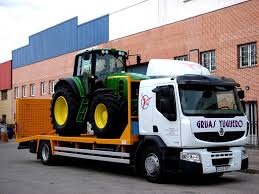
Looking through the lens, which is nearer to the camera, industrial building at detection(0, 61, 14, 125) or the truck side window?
the truck side window

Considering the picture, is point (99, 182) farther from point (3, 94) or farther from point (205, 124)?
point (3, 94)

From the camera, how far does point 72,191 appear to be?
10.4 m

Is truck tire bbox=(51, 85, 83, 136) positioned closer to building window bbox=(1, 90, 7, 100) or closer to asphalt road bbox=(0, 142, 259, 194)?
asphalt road bbox=(0, 142, 259, 194)

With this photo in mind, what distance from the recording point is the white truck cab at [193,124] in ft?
36.1

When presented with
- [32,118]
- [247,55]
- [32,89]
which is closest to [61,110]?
[32,118]

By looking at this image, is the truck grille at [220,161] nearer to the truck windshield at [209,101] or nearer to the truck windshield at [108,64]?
the truck windshield at [209,101]

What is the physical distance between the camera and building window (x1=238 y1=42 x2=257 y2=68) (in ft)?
71.6

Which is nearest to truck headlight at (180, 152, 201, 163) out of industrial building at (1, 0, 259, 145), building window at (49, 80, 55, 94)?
industrial building at (1, 0, 259, 145)

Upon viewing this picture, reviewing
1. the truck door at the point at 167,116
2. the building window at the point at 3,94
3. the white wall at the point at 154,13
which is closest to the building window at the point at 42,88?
the building window at the point at 3,94

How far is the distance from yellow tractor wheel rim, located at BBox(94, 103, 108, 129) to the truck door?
213 cm

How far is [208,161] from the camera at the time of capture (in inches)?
434

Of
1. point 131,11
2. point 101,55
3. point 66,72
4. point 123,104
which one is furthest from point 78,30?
point 123,104

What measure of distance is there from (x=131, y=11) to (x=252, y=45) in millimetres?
10462

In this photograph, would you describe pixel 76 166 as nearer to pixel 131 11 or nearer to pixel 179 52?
pixel 179 52
